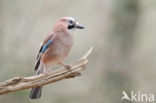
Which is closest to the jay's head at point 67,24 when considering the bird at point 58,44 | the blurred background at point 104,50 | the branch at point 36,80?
the bird at point 58,44

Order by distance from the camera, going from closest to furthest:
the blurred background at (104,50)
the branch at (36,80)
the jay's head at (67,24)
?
the branch at (36,80)
the jay's head at (67,24)
the blurred background at (104,50)

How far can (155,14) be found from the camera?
473 inches

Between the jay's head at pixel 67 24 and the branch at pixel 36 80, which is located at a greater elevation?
the jay's head at pixel 67 24

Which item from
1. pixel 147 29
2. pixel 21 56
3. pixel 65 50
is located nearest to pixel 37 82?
pixel 65 50

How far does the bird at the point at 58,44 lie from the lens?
6.40m

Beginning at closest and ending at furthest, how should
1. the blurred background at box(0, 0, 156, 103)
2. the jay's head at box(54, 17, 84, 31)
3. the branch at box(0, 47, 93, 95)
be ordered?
1. the branch at box(0, 47, 93, 95)
2. the jay's head at box(54, 17, 84, 31)
3. the blurred background at box(0, 0, 156, 103)

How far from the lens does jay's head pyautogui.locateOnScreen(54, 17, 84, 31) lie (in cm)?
636

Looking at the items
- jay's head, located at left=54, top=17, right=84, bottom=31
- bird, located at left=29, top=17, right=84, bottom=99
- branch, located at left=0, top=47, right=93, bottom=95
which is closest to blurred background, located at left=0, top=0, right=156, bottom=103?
bird, located at left=29, top=17, right=84, bottom=99

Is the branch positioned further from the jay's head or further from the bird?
the jay's head

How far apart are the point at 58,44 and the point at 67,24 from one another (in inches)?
12.5

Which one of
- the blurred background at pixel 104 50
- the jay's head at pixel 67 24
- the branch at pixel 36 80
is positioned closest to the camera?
the branch at pixel 36 80

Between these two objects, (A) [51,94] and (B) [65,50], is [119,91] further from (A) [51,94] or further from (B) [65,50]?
(B) [65,50]

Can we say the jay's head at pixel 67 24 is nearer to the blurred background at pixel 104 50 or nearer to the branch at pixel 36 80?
the branch at pixel 36 80

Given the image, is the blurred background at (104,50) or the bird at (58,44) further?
the blurred background at (104,50)
